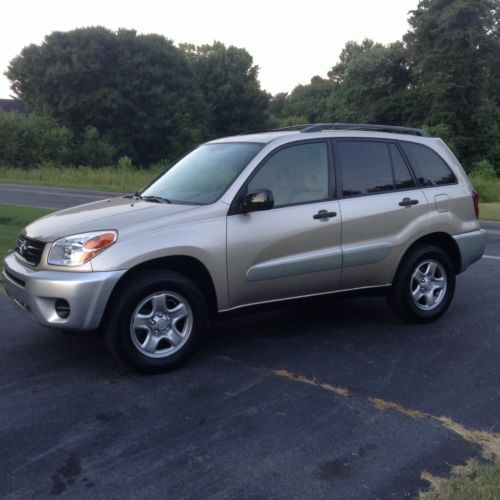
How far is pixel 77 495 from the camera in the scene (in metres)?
3.47

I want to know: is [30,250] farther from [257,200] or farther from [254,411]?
[254,411]

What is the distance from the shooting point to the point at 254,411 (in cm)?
451

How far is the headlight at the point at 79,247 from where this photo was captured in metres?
5.03

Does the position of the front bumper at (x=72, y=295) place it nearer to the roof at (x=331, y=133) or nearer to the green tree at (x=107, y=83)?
the roof at (x=331, y=133)

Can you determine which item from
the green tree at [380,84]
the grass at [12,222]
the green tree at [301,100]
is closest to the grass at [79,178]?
the grass at [12,222]

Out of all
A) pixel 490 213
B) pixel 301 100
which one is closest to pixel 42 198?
pixel 490 213

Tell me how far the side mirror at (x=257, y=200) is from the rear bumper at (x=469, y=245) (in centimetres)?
220

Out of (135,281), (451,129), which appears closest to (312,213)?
(135,281)

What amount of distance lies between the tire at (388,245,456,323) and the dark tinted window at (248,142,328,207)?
3.61 feet

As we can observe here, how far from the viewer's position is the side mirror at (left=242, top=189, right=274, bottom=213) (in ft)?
17.9

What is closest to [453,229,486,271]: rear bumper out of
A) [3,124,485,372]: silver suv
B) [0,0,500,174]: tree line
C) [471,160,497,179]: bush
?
[3,124,485,372]: silver suv

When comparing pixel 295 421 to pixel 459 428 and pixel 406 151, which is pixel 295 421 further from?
pixel 406 151

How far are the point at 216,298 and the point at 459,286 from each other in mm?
3941

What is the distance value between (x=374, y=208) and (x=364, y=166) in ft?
1.32
